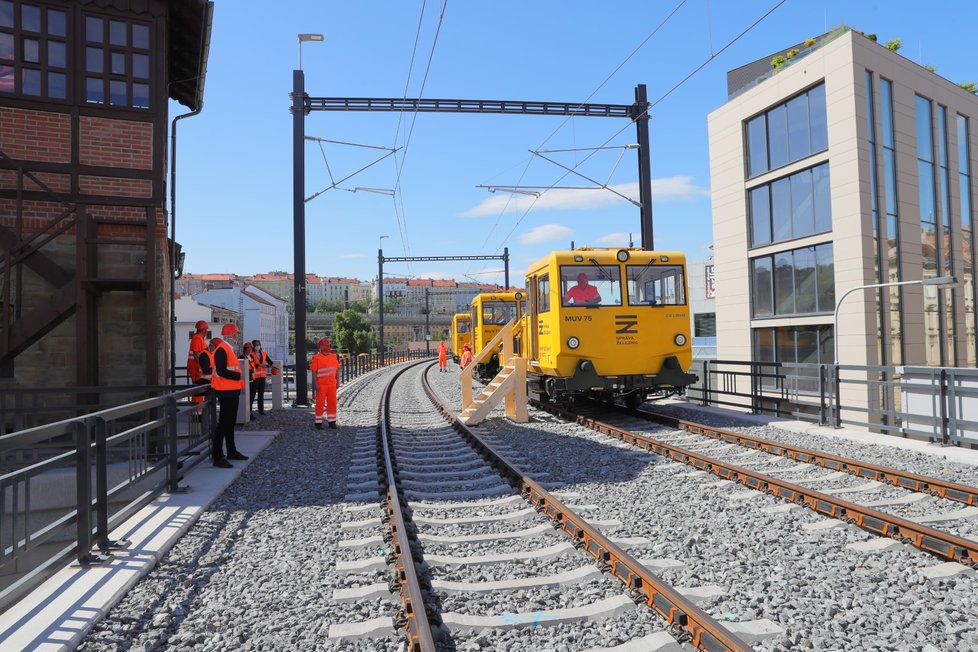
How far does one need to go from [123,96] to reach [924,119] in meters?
24.3

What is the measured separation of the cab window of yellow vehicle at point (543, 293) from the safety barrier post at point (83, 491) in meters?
8.48

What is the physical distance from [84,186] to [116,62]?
1.98 m

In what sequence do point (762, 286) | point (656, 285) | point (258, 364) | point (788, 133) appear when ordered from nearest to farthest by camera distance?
point (656, 285), point (258, 364), point (788, 133), point (762, 286)

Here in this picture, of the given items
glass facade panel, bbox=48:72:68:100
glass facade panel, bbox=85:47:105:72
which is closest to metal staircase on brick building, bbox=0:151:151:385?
glass facade panel, bbox=48:72:68:100

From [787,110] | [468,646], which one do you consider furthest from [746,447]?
[787,110]

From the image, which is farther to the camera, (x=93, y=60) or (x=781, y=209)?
(x=781, y=209)

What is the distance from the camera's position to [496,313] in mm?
23766

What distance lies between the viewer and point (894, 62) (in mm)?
21203

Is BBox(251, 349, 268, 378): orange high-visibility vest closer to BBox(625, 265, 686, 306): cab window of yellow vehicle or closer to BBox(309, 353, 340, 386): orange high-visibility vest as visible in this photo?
BBox(309, 353, 340, 386): orange high-visibility vest

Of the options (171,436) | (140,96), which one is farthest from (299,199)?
(171,436)

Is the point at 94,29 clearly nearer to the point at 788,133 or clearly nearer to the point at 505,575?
the point at 505,575

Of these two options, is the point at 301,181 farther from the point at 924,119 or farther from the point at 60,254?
the point at 924,119

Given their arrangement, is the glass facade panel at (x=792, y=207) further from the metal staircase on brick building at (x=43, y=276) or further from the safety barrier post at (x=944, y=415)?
the metal staircase on brick building at (x=43, y=276)

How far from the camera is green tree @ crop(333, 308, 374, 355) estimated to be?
78312 mm
